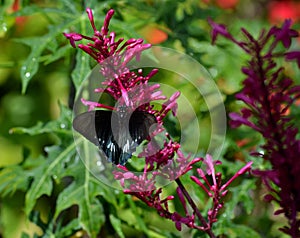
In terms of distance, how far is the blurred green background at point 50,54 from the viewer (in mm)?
1270

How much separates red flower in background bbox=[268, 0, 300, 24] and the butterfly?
223cm

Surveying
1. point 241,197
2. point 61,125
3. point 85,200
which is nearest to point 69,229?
point 85,200

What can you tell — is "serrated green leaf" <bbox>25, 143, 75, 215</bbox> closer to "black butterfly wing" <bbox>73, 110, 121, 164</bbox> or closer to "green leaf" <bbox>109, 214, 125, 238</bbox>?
"green leaf" <bbox>109, 214, 125, 238</bbox>

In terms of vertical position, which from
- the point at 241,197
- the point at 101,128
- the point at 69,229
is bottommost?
the point at 69,229

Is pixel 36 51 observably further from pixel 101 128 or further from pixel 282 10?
pixel 282 10

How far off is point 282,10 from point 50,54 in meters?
1.72

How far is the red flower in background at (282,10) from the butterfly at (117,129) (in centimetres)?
223

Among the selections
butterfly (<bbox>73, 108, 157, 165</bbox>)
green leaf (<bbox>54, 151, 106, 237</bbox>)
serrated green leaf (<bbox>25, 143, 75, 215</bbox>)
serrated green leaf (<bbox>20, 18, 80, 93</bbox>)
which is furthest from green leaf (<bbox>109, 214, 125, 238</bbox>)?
butterfly (<bbox>73, 108, 157, 165</bbox>)

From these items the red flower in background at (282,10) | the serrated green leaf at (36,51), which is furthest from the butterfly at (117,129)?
the red flower in background at (282,10)

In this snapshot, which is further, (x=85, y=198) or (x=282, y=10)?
(x=282, y=10)

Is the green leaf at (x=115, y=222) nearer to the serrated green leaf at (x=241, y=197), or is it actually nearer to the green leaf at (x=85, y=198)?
the green leaf at (x=85, y=198)

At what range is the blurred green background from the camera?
4.17 ft

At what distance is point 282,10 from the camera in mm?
2793

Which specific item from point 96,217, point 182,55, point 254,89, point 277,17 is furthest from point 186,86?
point 277,17
